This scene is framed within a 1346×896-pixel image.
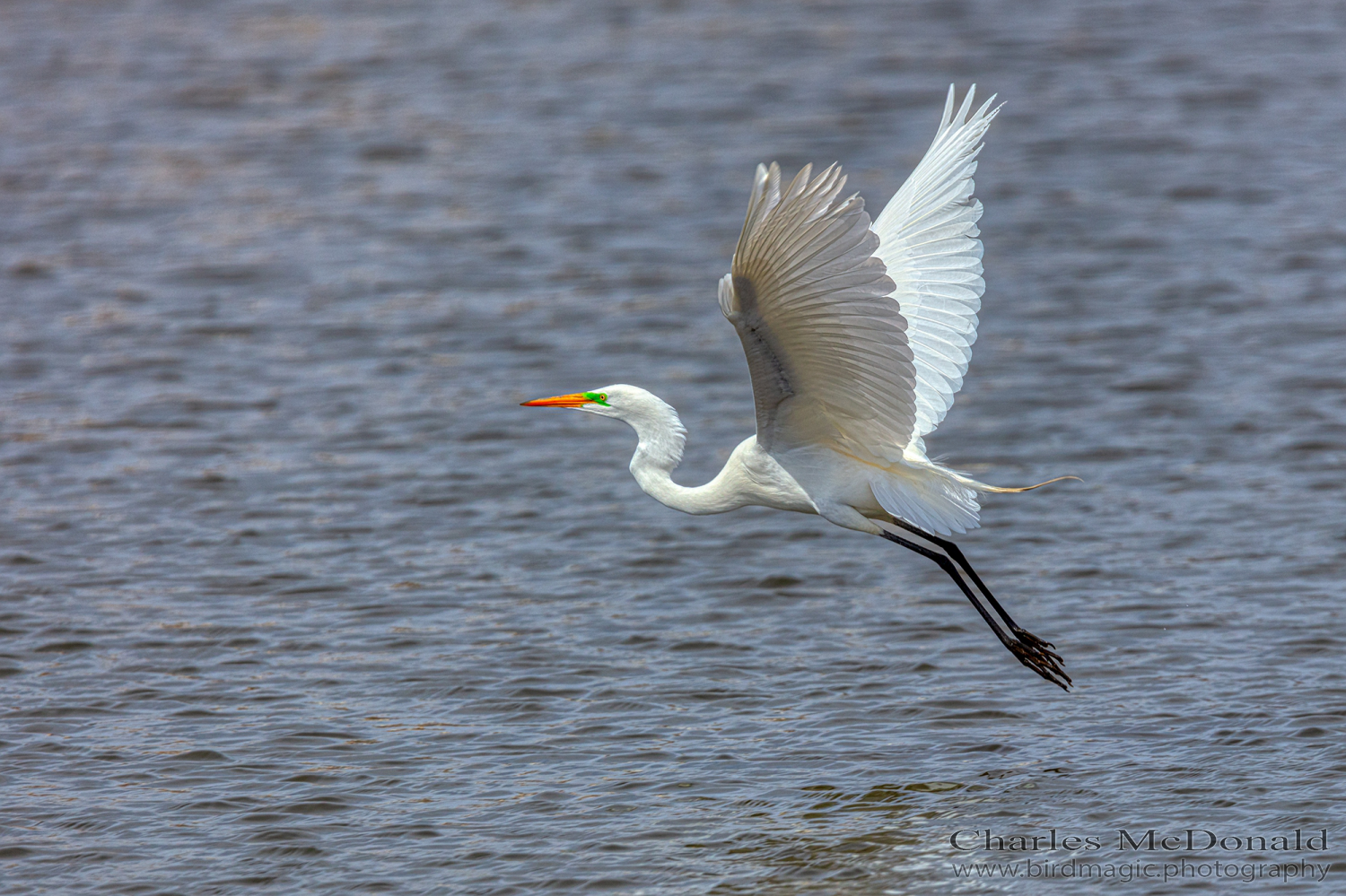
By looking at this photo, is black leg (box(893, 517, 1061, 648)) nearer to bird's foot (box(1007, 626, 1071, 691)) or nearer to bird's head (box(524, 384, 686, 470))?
bird's foot (box(1007, 626, 1071, 691))

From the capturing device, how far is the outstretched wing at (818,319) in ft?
14.4

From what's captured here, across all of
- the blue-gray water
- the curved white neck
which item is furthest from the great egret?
the blue-gray water

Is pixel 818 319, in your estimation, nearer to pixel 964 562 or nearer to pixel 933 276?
pixel 933 276

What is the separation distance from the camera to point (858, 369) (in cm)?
501

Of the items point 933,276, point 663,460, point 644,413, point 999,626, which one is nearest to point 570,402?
point 644,413

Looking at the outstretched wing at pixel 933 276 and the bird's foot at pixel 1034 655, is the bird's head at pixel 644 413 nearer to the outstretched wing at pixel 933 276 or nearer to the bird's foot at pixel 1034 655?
the outstretched wing at pixel 933 276

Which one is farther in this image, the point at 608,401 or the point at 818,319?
the point at 608,401

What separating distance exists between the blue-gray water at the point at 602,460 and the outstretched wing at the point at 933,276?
1139mm

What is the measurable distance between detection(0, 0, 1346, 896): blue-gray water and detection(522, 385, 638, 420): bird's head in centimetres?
115

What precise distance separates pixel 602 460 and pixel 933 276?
331cm

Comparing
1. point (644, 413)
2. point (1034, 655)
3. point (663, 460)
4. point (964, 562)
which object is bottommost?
point (1034, 655)

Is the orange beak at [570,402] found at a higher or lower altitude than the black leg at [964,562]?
higher

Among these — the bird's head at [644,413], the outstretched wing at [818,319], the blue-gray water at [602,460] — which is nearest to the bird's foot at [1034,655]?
the blue-gray water at [602,460]

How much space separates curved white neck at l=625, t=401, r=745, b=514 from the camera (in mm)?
5707
